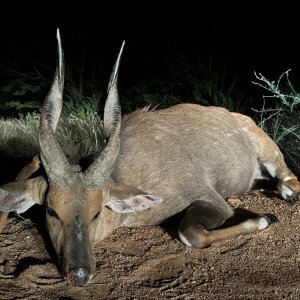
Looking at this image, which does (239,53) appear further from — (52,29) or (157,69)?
(52,29)

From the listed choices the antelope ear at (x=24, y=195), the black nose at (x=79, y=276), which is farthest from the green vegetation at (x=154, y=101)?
the black nose at (x=79, y=276)

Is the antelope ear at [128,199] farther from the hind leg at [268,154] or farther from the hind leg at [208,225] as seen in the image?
the hind leg at [268,154]

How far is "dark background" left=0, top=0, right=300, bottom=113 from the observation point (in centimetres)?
1648

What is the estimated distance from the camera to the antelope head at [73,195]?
428 centimetres

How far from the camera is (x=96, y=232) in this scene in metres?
4.85

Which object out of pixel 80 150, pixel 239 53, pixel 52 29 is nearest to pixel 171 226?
pixel 80 150

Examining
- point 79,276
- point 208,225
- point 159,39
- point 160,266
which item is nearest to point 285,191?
point 208,225

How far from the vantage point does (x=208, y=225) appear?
17.1 ft

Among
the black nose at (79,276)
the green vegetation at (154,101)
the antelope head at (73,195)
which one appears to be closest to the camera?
the black nose at (79,276)

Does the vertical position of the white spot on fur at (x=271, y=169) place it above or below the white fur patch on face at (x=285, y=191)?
below

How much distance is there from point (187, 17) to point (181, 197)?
1329cm

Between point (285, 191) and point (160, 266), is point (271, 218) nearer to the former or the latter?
point (285, 191)

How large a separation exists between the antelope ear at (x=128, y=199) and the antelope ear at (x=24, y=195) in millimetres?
536

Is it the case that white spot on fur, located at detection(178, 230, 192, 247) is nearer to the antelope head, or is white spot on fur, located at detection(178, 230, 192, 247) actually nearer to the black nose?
the antelope head
